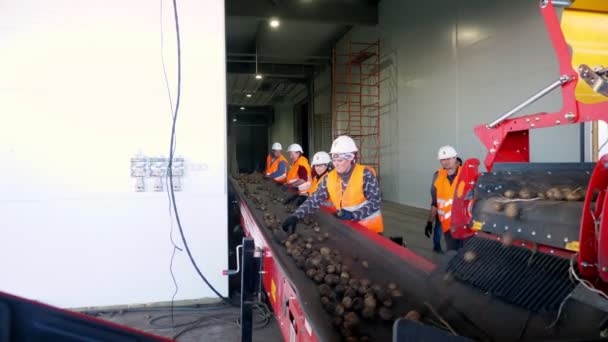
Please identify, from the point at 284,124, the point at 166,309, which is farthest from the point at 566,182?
the point at 284,124

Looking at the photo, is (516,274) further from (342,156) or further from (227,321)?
(227,321)

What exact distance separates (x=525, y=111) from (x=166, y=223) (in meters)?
5.83

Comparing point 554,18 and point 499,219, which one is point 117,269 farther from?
point 554,18

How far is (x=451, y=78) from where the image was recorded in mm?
9242

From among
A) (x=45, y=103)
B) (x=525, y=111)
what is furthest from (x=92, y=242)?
(x=525, y=111)

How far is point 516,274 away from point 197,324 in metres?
3.00

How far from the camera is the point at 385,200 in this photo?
41.6 feet

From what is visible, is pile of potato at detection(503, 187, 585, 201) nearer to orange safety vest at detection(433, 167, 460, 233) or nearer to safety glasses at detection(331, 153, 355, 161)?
safety glasses at detection(331, 153, 355, 161)

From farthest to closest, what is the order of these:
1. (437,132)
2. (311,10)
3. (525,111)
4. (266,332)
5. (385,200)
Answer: (385,200), (311,10), (437,132), (525,111), (266,332)

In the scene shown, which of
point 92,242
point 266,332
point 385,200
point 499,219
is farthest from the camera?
point 385,200

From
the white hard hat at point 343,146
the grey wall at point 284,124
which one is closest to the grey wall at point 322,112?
the grey wall at point 284,124

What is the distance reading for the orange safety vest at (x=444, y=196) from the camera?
4652 mm

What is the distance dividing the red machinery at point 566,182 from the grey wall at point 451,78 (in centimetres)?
454

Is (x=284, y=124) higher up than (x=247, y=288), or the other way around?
(x=284, y=124)
